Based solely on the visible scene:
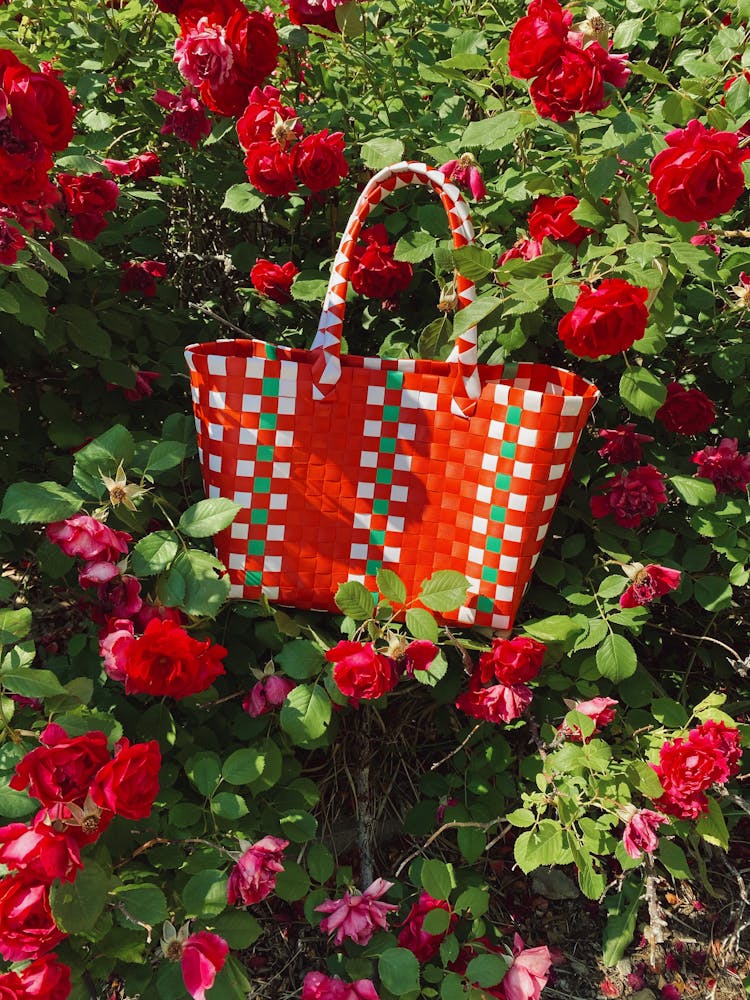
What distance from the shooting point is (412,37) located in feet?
5.01

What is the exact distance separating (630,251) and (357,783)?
44.6 inches

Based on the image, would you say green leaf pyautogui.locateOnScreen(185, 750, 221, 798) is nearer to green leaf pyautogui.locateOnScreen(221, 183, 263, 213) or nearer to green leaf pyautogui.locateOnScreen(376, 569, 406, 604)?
green leaf pyautogui.locateOnScreen(376, 569, 406, 604)

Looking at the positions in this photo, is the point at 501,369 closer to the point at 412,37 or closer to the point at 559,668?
the point at 559,668

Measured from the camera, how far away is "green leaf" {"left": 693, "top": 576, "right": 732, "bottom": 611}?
133 centimetres

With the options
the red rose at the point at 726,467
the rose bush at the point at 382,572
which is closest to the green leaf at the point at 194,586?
the rose bush at the point at 382,572

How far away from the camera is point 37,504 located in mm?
955

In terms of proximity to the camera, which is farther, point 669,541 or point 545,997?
point 545,997

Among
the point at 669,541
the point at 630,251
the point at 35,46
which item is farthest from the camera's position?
the point at 35,46

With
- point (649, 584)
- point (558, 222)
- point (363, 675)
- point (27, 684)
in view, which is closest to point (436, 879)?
point (363, 675)

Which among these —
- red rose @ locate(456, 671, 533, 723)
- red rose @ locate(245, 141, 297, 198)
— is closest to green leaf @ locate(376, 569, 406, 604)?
red rose @ locate(456, 671, 533, 723)

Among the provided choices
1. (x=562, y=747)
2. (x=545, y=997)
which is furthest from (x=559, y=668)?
(x=545, y=997)

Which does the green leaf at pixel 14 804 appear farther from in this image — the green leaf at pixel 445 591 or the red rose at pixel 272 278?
the red rose at pixel 272 278

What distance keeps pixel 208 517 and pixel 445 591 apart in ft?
1.16

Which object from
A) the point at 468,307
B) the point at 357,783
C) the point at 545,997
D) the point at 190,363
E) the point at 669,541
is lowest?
the point at 545,997
